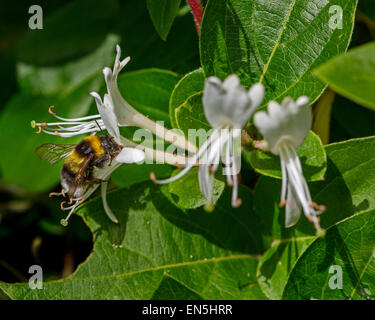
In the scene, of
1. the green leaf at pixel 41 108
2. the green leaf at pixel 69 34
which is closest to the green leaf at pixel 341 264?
the green leaf at pixel 41 108

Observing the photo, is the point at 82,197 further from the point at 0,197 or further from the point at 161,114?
the point at 0,197

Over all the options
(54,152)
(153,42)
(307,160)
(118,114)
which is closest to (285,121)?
(307,160)

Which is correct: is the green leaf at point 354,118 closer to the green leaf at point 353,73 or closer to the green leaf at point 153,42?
the green leaf at point 153,42

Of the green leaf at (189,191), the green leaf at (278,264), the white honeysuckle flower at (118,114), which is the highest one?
the white honeysuckle flower at (118,114)

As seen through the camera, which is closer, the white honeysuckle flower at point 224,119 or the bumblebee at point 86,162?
the white honeysuckle flower at point 224,119

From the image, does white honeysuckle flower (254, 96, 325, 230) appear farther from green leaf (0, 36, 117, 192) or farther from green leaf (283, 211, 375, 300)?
green leaf (0, 36, 117, 192)

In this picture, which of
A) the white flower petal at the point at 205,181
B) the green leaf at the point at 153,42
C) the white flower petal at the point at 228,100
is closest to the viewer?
the white flower petal at the point at 228,100

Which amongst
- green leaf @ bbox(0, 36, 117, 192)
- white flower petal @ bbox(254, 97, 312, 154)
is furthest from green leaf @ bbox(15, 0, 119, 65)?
white flower petal @ bbox(254, 97, 312, 154)
